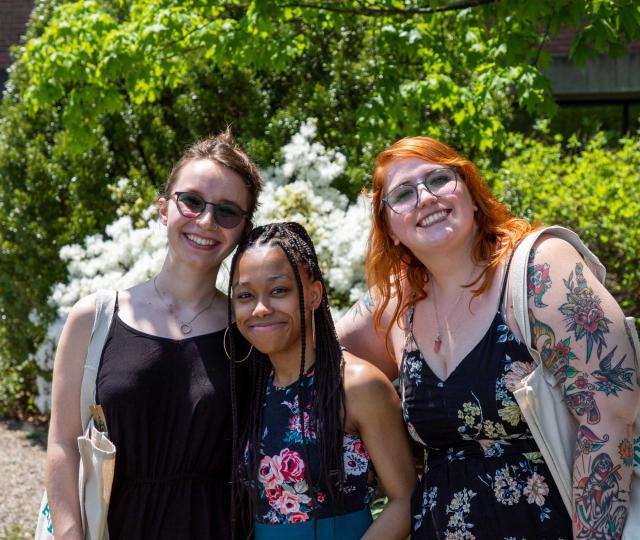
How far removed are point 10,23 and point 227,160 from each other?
1064cm

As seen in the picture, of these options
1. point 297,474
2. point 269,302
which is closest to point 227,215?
point 269,302

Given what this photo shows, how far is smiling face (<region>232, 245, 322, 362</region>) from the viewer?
270 centimetres

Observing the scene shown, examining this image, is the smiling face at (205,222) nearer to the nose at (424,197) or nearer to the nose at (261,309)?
the nose at (261,309)

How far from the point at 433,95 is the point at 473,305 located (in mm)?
3183

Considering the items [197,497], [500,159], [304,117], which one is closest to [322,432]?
[197,497]

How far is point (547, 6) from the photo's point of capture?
397 cm

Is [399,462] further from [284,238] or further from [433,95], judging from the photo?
[433,95]

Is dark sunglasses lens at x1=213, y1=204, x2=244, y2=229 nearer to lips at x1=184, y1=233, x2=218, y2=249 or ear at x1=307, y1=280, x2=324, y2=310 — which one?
lips at x1=184, y1=233, x2=218, y2=249

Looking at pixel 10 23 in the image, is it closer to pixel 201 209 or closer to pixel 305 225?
pixel 305 225

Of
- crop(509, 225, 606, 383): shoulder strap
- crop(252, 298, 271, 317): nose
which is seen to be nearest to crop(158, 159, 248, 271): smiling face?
crop(252, 298, 271, 317): nose

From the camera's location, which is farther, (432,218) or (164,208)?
(164,208)

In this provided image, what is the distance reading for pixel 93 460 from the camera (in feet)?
8.71

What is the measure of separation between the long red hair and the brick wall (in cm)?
1064

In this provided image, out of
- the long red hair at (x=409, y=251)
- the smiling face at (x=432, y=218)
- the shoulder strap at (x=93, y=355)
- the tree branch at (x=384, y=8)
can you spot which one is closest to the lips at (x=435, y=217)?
the smiling face at (x=432, y=218)
